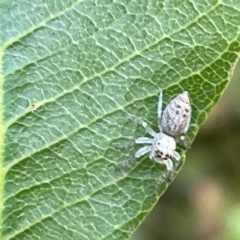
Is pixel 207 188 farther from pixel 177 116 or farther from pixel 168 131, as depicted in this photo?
pixel 177 116

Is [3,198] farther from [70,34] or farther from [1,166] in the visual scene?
[70,34]

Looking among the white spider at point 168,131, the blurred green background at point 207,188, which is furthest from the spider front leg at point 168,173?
the blurred green background at point 207,188

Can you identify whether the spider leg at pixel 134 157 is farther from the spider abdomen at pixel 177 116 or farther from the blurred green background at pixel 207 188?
the blurred green background at pixel 207 188

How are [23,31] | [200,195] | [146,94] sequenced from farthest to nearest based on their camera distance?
[200,195] → [146,94] → [23,31]

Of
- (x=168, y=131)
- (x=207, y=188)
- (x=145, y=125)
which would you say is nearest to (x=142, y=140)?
(x=145, y=125)

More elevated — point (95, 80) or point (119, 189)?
point (95, 80)

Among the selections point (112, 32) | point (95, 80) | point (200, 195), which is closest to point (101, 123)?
point (95, 80)
